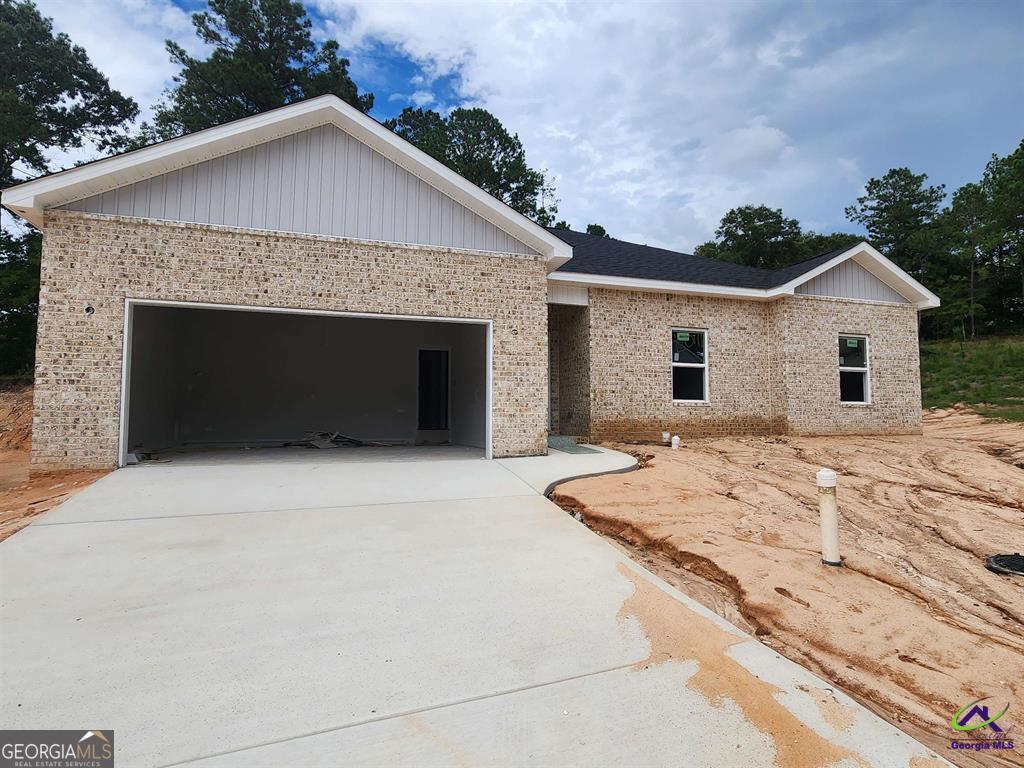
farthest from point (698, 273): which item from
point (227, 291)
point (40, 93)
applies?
point (40, 93)

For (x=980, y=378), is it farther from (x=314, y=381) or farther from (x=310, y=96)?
(x=310, y=96)

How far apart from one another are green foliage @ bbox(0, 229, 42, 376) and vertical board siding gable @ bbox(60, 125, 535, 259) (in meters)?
13.3

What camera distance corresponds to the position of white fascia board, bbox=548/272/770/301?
446 inches

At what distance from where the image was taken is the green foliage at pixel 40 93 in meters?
20.0

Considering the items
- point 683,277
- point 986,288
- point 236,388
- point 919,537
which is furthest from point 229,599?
point 986,288

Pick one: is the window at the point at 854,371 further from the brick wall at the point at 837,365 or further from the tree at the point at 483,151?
the tree at the point at 483,151

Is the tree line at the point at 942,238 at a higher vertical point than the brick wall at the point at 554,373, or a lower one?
higher

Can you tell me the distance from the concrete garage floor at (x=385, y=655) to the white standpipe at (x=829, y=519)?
1558 mm

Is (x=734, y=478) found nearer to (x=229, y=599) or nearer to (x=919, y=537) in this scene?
(x=919, y=537)

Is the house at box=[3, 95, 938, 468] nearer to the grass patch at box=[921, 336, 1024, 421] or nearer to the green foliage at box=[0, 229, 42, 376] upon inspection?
the grass patch at box=[921, 336, 1024, 421]

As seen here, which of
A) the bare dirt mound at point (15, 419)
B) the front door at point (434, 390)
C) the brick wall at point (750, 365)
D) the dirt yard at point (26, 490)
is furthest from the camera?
the front door at point (434, 390)

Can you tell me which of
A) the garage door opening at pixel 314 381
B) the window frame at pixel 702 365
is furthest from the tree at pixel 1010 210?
the garage door opening at pixel 314 381
